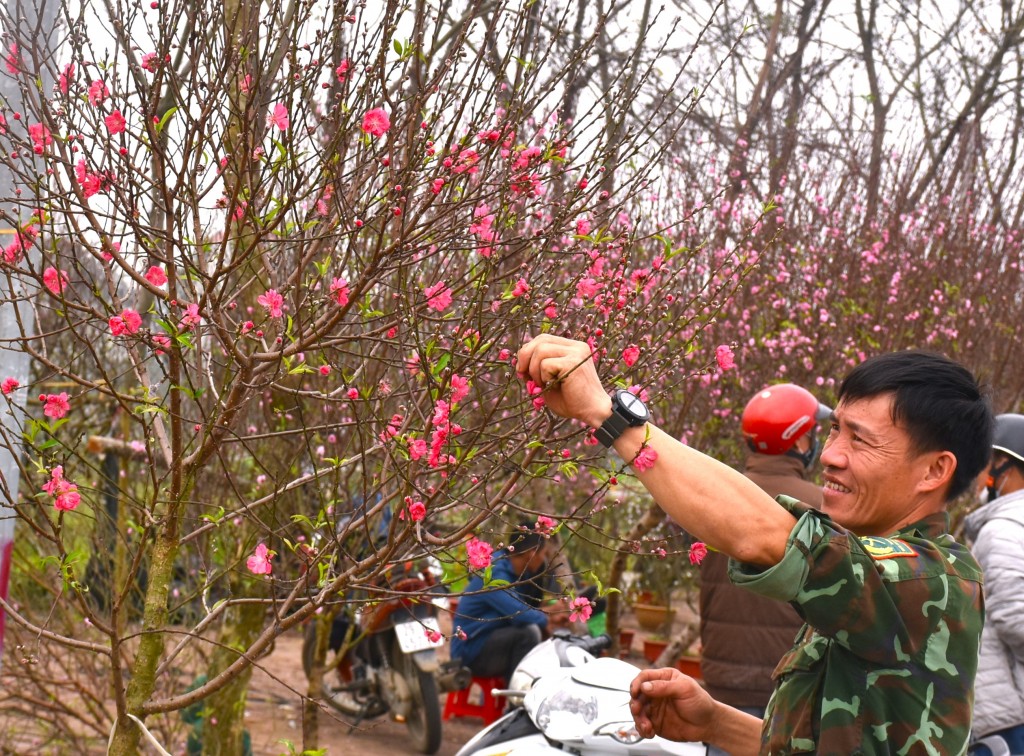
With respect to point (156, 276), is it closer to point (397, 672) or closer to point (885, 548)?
point (885, 548)

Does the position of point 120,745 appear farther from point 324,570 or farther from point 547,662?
point 547,662

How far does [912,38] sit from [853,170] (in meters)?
5.47

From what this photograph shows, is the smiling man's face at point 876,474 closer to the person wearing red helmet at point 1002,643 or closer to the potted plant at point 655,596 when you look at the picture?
the person wearing red helmet at point 1002,643

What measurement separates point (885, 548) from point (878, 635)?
144mm

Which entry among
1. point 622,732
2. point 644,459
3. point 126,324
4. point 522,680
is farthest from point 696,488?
point 522,680

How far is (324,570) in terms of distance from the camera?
10.3 feet

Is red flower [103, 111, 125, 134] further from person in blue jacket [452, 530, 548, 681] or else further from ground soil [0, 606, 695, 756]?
ground soil [0, 606, 695, 756]

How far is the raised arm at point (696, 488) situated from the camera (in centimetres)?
176

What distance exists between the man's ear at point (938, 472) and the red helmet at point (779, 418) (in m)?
2.93

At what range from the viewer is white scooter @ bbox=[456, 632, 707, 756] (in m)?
4.44

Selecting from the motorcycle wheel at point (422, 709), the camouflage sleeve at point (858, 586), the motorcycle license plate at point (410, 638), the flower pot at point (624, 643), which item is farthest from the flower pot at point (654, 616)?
the camouflage sleeve at point (858, 586)

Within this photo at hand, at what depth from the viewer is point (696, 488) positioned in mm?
1792

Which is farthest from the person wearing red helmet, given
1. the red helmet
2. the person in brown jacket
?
the red helmet

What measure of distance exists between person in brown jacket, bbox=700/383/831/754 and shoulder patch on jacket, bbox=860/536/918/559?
3.09 meters
